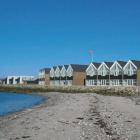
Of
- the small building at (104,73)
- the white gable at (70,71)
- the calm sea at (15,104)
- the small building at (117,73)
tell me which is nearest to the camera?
the calm sea at (15,104)

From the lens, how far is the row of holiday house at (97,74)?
81050 millimetres

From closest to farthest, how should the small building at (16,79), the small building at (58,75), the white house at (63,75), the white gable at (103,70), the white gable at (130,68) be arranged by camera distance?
the white gable at (130,68) < the white gable at (103,70) < the white house at (63,75) < the small building at (58,75) < the small building at (16,79)

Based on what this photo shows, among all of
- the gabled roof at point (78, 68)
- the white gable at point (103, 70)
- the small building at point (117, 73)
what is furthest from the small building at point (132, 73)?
the gabled roof at point (78, 68)

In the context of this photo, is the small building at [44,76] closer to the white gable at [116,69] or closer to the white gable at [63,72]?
the white gable at [63,72]

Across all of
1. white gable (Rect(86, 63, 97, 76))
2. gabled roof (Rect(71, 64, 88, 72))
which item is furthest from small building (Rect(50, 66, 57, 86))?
white gable (Rect(86, 63, 97, 76))

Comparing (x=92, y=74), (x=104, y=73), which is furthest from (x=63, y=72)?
(x=104, y=73)

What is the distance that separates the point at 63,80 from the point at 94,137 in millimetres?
91102

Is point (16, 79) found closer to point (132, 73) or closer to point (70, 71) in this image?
point (70, 71)

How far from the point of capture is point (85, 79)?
98875 millimetres

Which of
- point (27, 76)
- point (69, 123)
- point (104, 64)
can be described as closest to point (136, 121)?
point (69, 123)

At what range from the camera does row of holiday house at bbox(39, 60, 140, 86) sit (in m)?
81.1

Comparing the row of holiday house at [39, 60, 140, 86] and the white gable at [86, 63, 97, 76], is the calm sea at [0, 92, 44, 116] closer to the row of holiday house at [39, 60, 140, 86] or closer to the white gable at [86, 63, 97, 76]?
the row of holiday house at [39, 60, 140, 86]

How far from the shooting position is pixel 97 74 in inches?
3610

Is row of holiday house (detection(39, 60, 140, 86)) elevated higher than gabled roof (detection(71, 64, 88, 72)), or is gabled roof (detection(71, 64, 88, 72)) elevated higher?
gabled roof (detection(71, 64, 88, 72))
